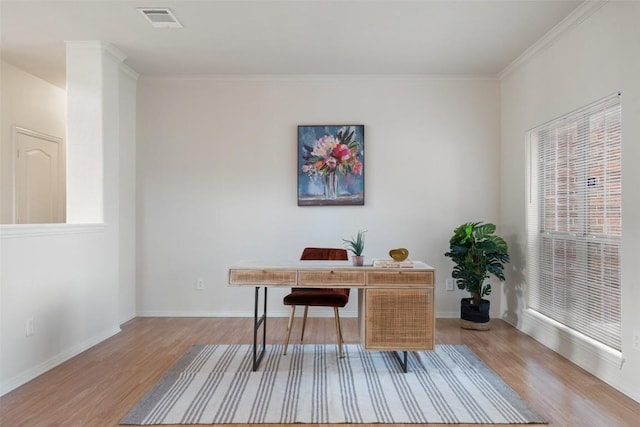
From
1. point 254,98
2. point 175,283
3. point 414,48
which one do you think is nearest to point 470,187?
point 414,48

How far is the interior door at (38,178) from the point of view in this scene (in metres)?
3.97

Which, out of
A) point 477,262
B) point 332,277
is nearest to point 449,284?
point 477,262

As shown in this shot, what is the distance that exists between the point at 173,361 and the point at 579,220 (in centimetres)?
340

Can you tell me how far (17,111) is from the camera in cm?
394

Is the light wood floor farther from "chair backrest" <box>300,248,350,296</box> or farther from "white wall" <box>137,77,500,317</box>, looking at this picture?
"chair backrest" <box>300,248,350,296</box>

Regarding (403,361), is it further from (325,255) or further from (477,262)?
(477,262)

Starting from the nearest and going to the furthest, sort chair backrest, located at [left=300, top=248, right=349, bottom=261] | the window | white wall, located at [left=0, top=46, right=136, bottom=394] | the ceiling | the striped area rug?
the striped area rug, white wall, located at [left=0, top=46, right=136, bottom=394], the window, the ceiling, chair backrest, located at [left=300, top=248, right=349, bottom=261]

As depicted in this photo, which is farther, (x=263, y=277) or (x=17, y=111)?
(x=17, y=111)

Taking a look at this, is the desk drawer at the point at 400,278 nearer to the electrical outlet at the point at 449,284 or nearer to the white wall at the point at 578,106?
the white wall at the point at 578,106

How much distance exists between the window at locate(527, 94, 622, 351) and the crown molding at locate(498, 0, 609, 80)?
685 mm

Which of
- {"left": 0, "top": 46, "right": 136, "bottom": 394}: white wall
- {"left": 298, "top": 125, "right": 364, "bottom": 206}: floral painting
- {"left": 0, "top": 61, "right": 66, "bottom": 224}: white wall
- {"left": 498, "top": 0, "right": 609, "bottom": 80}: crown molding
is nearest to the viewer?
{"left": 0, "top": 46, "right": 136, "bottom": 394}: white wall

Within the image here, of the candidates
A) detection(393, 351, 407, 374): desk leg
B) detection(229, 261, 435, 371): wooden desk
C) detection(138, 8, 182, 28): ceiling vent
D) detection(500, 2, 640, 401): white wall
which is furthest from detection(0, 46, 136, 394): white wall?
detection(500, 2, 640, 401): white wall

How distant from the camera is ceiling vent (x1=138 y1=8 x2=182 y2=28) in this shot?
2855mm

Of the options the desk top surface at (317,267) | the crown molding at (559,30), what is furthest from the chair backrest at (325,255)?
the crown molding at (559,30)
